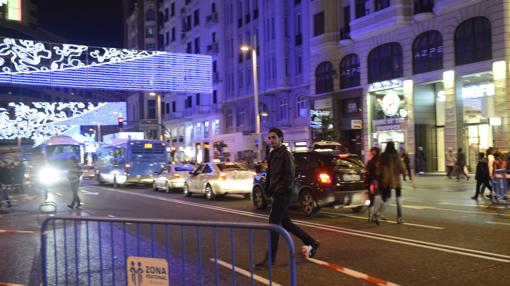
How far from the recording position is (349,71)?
3628 centimetres

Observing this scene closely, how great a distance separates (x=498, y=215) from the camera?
1290cm

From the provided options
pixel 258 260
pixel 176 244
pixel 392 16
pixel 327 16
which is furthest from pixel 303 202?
pixel 327 16

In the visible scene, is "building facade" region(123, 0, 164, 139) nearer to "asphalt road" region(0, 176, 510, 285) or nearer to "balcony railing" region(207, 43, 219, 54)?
"balcony railing" region(207, 43, 219, 54)

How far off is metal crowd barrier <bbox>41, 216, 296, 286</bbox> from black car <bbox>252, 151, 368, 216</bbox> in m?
5.95

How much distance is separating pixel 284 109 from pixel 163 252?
128 ft

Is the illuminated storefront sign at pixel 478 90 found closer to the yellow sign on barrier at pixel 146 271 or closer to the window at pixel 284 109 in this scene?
the window at pixel 284 109

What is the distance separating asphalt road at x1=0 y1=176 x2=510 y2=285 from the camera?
604 cm

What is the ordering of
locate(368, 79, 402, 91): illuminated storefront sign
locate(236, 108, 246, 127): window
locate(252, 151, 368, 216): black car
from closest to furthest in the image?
locate(252, 151, 368, 216): black car
locate(368, 79, 402, 91): illuminated storefront sign
locate(236, 108, 246, 127): window

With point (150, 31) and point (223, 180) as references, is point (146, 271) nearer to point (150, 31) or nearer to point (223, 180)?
point (223, 180)

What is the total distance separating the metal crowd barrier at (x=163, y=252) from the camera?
4.51 meters

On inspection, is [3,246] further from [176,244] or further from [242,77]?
[242,77]

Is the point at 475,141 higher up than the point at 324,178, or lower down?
higher up

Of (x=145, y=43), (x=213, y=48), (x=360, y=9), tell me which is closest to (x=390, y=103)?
(x=360, y=9)

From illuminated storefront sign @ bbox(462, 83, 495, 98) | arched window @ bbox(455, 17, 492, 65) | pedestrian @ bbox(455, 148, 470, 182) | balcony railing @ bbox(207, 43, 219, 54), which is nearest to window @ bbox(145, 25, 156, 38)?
balcony railing @ bbox(207, 43, 219, 54)
